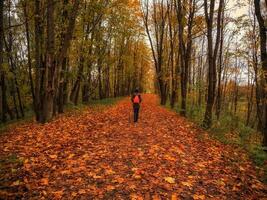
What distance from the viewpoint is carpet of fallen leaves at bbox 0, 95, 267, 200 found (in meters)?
4.58

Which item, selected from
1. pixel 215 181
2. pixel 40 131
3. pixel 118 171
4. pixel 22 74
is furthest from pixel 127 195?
pixel 22 74

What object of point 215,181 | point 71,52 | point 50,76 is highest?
point 71,52

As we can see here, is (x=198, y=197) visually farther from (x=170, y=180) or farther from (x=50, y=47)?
(x=50, y=47)

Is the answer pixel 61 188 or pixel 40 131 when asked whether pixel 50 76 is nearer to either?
pixel 40 131

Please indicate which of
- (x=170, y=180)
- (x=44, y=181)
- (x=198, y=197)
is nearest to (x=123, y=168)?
(x=170, y=180)

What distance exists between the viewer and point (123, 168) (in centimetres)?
577

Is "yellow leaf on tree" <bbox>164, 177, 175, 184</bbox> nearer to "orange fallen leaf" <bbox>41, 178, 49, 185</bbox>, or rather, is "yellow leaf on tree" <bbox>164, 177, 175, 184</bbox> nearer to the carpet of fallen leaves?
the carpet of fallen leaves

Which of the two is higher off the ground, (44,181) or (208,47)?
(208,47)

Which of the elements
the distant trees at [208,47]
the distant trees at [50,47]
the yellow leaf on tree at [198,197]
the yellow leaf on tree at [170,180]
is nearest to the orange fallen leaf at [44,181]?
the yellow leaf on tree at [170,180]

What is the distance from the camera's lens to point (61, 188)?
4621 mm

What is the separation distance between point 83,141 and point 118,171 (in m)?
2.98

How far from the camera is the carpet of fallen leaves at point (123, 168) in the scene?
4.58 meters

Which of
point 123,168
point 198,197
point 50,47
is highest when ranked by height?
point 50,47

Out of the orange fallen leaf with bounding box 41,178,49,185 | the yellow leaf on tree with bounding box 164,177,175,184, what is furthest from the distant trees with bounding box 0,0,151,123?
the yellow leaf on tree with bounding box 164,177,175,184
